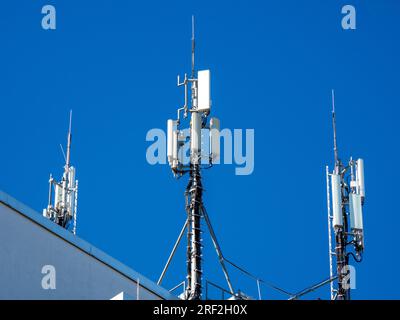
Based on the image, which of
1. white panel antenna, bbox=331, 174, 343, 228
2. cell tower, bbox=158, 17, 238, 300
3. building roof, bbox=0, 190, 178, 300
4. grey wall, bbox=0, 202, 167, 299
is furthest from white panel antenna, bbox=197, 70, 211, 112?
grey wall, bbox=0, 202, 167, 299

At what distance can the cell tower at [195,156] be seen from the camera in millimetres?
39969

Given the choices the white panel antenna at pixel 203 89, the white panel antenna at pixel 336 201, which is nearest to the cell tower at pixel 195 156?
the white panel antenna at pixel 203 89

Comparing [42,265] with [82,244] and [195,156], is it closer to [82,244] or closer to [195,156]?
[82,244]

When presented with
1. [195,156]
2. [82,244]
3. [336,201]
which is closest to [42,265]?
[82,244]

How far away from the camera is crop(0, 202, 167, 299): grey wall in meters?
33.7

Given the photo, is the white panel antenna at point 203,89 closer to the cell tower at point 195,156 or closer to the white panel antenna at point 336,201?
the cell tower at point 195,156

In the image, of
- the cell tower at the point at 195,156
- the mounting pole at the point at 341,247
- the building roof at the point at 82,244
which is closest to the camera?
the building roof at the point at 82,244

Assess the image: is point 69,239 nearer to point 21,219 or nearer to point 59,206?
point 21,219

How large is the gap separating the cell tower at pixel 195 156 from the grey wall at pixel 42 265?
11.7ft

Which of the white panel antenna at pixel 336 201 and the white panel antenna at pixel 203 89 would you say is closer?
the white panel antenna at pixel 203 89

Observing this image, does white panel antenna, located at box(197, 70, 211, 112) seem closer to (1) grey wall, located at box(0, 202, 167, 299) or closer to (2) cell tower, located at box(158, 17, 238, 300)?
(2) cell tower, located at box(158, 17, 238, 300)

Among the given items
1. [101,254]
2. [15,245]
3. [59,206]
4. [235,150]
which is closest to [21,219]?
[15,245]
